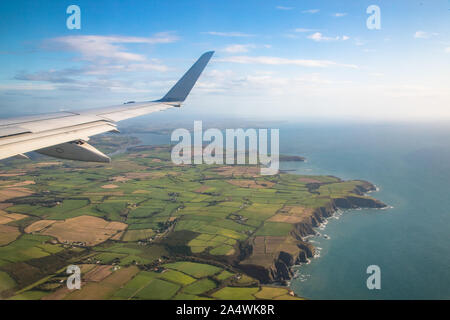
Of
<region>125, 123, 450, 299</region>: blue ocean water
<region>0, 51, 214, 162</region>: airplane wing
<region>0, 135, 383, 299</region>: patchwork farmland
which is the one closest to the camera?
<region>0, 51, 214, 162</region>: airplane wing

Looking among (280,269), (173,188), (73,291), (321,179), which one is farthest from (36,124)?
(321,179)

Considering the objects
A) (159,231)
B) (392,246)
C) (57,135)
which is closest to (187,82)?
(57,135)

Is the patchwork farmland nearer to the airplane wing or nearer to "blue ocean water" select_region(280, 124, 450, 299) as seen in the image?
"blue ocean water" select_region(280, 124, 450, 299)

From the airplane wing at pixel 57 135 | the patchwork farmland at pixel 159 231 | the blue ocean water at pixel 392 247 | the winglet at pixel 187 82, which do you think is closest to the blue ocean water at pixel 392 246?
the blue ocean water at pixel 392 247

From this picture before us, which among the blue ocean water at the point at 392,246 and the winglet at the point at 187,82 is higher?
the winglet at the point at 187,82

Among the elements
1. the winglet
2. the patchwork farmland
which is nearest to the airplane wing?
the winglet

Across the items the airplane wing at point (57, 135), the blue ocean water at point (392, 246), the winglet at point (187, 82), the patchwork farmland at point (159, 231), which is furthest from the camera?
the blue ocean water at point (392, 246)

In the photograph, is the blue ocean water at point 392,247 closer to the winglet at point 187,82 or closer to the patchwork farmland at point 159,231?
the patchwork farmland at point 159,231

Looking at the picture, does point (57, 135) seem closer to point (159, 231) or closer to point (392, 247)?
point (159, 231)
